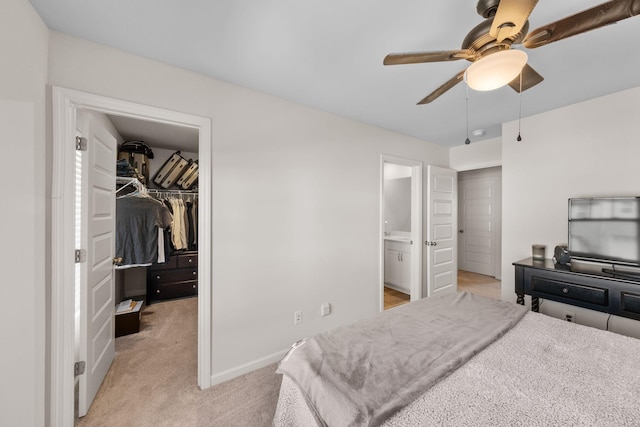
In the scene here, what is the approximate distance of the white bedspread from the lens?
2.61ft

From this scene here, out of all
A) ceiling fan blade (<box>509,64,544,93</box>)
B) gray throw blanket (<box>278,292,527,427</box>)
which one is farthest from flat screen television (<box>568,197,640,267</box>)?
ceiling fan blade (<box>509,64,544,93</box>)

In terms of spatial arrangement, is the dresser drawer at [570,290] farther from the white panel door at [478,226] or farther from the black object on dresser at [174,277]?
the black object on dresser at [174,277]

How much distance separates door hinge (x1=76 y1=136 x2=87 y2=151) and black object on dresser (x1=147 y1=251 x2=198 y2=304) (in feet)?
7.86

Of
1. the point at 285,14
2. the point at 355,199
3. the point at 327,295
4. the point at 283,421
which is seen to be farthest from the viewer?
the point at 355,199

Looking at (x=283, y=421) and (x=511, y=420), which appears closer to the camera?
(x=511, y=420)

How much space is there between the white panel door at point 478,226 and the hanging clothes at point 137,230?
571 cm

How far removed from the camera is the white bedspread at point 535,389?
0.79 metres

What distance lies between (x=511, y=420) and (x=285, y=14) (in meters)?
1.96

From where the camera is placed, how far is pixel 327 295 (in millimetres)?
2566

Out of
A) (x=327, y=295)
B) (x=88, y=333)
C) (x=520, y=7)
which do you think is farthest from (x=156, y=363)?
(x=520, y=7)

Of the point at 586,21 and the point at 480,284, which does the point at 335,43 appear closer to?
the point at 586,21

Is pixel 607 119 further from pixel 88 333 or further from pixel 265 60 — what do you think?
pixel 88 333

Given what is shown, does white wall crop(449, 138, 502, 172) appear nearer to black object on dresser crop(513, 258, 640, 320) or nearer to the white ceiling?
the white ceiling

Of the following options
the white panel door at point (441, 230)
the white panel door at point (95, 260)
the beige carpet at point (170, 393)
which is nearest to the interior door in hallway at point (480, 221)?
the white panel door at point (441, 230)
